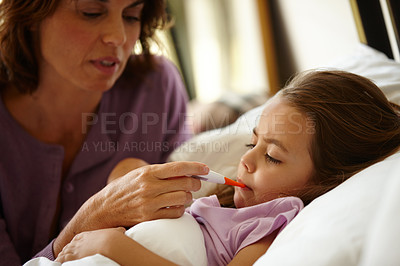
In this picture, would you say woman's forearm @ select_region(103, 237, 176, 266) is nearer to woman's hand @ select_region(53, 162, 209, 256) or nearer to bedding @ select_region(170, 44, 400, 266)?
woman's hand @ select_region(53, 162, 209, 256)

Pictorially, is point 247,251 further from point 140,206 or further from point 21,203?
point 21,203

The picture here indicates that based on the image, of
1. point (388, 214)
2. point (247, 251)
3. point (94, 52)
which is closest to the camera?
point (388, 214)

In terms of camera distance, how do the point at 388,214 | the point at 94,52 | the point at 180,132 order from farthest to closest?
1. the point at 180,132
2. the point at 94,52
3. the point at 388,214

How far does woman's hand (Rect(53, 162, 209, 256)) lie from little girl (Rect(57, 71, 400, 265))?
0.19 feet

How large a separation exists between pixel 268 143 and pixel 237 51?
2565 millimetres

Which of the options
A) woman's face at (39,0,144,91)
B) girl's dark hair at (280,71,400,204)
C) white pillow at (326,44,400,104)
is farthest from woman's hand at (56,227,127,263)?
white pillow at (326,44,400,104)

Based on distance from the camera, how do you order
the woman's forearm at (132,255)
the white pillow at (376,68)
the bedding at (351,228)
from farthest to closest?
the white pillow at (376,68) < the woman's forearm at (132,255) < the bedding at (351,228)

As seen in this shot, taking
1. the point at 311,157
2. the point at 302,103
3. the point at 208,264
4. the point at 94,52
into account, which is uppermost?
the point at 94,52

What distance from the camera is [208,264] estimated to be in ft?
2.87

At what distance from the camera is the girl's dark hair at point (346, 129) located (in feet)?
3.20

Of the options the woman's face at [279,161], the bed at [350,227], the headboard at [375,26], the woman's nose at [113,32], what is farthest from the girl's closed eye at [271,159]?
the headboard at [375,26]

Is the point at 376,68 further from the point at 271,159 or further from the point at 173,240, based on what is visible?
the point at 173,240

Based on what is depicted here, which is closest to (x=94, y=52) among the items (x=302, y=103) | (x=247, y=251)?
(x=302, y=103)

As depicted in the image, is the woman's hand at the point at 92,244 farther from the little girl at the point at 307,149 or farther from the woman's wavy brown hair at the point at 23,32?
the woman's wavy brown hair at the point at 23,32
